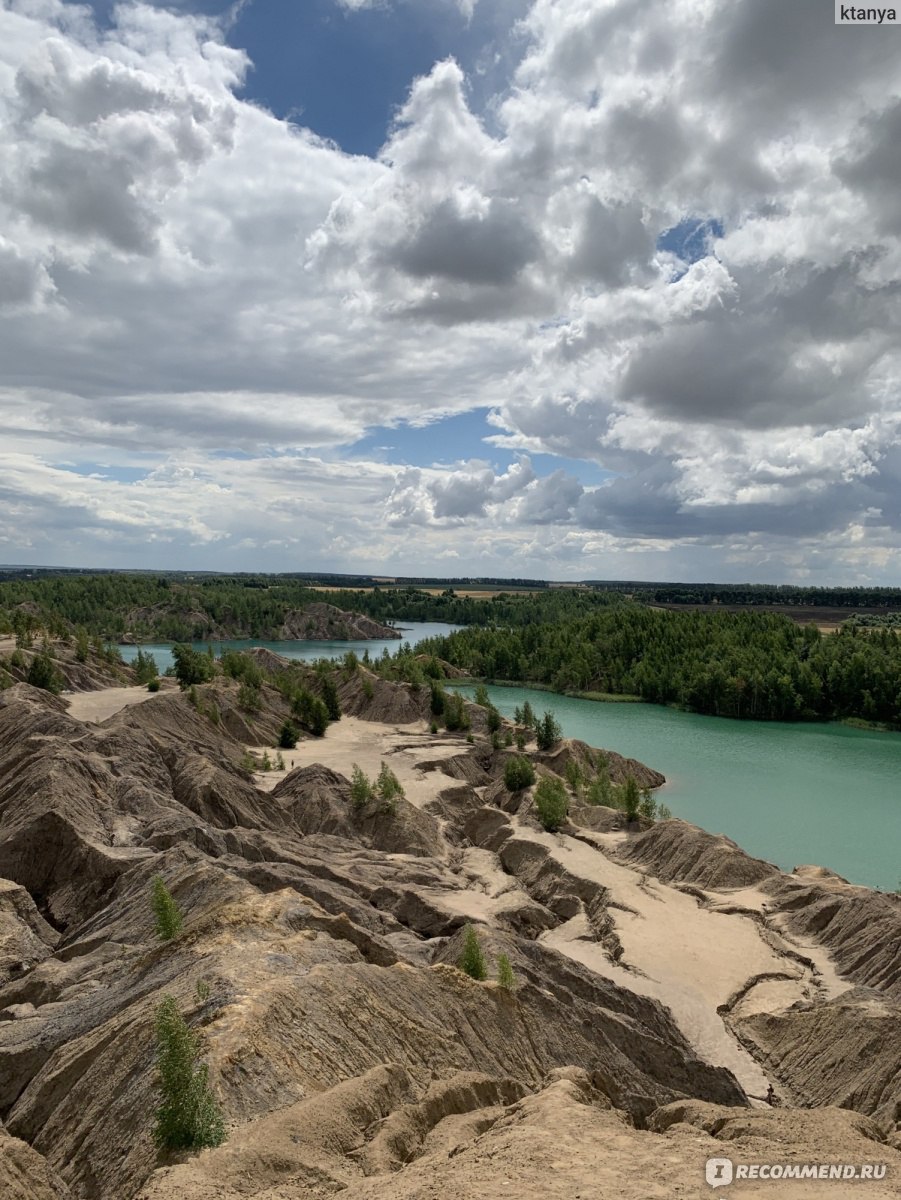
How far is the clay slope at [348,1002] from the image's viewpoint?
487 inches

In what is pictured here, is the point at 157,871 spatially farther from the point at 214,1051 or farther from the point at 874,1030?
the point at 874,1030

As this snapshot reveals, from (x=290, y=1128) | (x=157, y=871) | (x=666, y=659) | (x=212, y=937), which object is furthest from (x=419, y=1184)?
(x=666, y=659)

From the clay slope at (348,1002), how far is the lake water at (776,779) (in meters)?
13.0

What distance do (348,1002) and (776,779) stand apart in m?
60.2

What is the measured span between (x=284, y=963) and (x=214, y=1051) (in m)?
3.63

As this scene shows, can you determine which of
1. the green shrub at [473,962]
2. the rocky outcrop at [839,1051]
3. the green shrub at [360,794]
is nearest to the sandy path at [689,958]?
the rocky outcrop at [839,1051]

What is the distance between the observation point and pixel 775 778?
68.5 metres

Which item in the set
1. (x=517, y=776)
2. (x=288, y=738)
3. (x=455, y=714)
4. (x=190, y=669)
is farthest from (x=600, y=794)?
(x=190, y=669)

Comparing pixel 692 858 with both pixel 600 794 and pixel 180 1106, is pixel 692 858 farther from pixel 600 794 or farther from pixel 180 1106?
pixel 180 1106

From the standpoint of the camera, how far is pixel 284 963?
17.2 metres

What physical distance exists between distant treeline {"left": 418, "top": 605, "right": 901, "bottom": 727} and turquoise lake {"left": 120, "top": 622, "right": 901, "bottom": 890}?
466cm

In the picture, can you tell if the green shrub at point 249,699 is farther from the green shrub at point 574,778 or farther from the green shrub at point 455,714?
the green shrub at point 574,778

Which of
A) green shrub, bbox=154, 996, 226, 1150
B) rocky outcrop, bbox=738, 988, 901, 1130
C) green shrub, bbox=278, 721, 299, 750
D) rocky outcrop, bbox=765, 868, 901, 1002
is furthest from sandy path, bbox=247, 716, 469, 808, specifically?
green shrub, bbox=154, 996, 226, 1150

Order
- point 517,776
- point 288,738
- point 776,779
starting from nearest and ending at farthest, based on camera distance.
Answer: point 517,776 → point 288,738 → point 776,779
